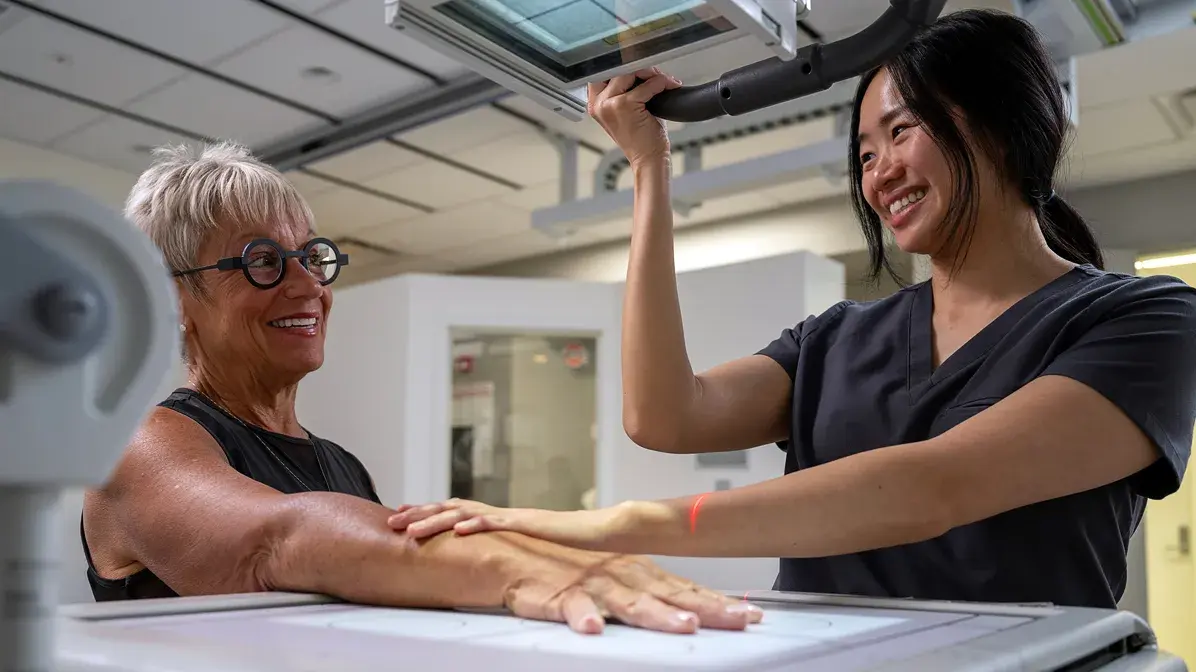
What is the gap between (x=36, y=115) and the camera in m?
4.61

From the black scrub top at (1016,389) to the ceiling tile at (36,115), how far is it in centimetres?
444

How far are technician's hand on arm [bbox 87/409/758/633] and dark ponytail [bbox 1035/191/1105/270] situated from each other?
74 cm

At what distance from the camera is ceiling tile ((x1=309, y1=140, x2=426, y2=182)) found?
5.07 metres

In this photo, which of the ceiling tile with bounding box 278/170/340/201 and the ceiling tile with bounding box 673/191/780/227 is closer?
the ceiling tile with bounding box 278/170/340/201

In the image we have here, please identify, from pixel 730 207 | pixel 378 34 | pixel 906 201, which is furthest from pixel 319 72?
pixel 906 201

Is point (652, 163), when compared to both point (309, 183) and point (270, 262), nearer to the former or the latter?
point (270, 262)

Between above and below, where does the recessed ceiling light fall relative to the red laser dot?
above

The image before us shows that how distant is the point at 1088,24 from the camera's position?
3344 millimetres

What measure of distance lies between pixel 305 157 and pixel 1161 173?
446 centimetres

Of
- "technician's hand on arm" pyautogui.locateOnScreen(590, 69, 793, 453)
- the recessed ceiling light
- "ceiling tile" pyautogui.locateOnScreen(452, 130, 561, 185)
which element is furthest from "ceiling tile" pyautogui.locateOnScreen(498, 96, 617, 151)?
"technician's hand on arm" pyautogui.locateOnScreen(590, 69, 793, 453)

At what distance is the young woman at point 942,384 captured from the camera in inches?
31.1

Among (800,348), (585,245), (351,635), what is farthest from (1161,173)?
(351,635)

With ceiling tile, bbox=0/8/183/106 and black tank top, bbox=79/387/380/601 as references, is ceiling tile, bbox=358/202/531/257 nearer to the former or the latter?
ceiling tile, bbox=0/8/183/106

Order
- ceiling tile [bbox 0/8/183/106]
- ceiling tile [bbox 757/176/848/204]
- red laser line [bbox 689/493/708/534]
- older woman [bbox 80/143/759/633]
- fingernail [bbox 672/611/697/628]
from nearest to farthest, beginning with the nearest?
1. fingernail [bbox 672/611/697/628]
2. older woman [bbox 80/143/759/633]
3. red laser line [bbox 689/493/708/534]
4. ceiling tile [bbox 0/8/183/106]
5. ceiling tile [bbox 757/176/848/204]
